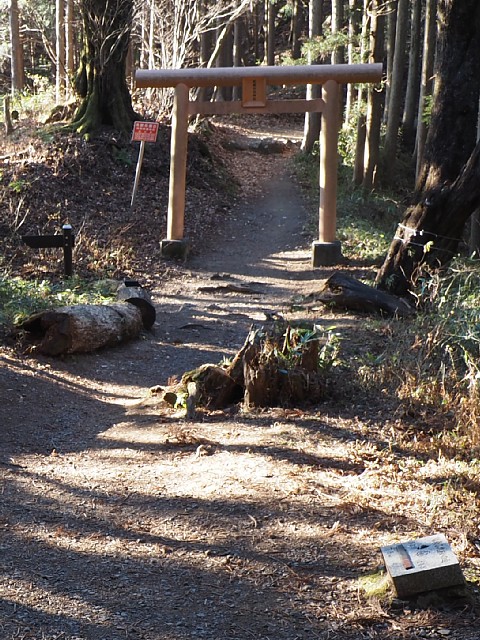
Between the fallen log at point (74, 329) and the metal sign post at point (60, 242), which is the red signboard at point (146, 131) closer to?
the metal sign post at point (60, 242)

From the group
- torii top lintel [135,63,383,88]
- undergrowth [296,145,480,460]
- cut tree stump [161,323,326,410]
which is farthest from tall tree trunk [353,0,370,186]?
cut tree stump [161,323,326,410]

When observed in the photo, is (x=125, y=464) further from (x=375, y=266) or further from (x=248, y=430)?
(x=375, y=266)

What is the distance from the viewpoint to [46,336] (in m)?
7.97

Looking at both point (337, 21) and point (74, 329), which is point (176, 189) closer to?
point (74, 329)

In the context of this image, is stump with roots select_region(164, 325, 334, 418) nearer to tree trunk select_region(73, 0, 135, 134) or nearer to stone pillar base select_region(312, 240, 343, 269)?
stone pillar base select_region(312, 240, 343, 269)

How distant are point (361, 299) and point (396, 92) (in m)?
11.1

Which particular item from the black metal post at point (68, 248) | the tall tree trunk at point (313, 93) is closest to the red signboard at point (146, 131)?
the black metal post at point (68, 248)

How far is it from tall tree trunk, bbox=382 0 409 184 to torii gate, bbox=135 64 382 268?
20.7ft

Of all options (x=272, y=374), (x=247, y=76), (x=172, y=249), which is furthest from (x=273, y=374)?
(x=247, y=76)

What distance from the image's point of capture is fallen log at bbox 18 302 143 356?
800 cm

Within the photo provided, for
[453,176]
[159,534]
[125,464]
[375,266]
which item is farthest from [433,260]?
[159,534]

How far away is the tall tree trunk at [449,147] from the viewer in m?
9.83

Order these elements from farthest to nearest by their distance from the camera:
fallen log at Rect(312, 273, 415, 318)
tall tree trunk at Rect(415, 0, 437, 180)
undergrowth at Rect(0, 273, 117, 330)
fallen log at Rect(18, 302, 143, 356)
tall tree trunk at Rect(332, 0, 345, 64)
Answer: tall tree trunk at Rect(332, 0, 345, 64), tall tree trunk at Rect(415, 0, 437, 180), fallen log at Rect(312, 273, 415, 318), undergrowth at Rect(0, 273, 117, 330), fallen log at Rect(18, 302, 143, 356)

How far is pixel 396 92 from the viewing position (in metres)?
19.2
